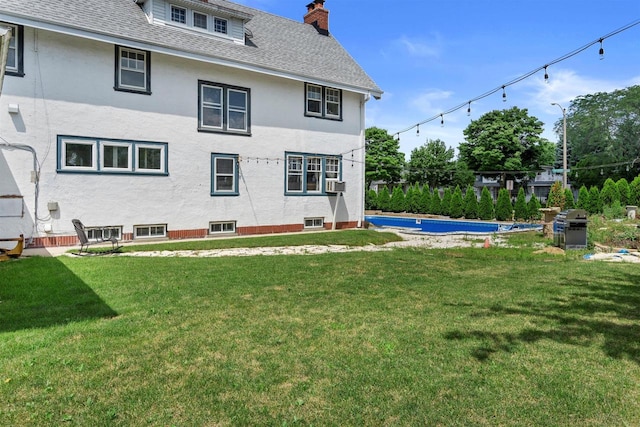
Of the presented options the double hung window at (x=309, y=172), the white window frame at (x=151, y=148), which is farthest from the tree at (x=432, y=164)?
the white window frame at (x=151, y=148)

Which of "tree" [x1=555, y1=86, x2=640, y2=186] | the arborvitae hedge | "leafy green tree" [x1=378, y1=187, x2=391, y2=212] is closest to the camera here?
the arborvitae hedge

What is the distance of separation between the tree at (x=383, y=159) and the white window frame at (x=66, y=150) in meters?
33.0

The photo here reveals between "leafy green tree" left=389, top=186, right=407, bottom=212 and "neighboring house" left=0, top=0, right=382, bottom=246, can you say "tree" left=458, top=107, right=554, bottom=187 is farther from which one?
"neighboring house" left=0, top=0, right=382, bottom=246

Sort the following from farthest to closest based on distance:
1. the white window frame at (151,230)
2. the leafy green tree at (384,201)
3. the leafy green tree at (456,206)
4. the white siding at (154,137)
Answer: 1. the leafy green tree at (384,201)
2. the leafy green tree at (456,206)
3. the white window frame at (151,230)
4. the white siding at (154,137)

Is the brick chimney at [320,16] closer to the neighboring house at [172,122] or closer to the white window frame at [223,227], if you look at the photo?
the neighboring house at [172,122]

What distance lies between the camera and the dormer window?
13.9 m

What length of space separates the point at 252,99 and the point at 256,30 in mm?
3685

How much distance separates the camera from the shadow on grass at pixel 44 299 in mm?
4504

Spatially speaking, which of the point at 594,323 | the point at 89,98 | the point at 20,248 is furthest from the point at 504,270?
the point at 89,98

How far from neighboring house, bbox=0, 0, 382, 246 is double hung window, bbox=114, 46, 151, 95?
3 centimetres

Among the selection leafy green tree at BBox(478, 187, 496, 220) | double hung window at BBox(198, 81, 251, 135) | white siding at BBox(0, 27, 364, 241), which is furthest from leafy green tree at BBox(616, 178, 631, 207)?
double hung window at BBox(198, 81, 251, 135)

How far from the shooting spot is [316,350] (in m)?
3.74

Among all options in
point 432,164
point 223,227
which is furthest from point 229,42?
point 432,164

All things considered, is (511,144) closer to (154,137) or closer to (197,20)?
(197,20)
